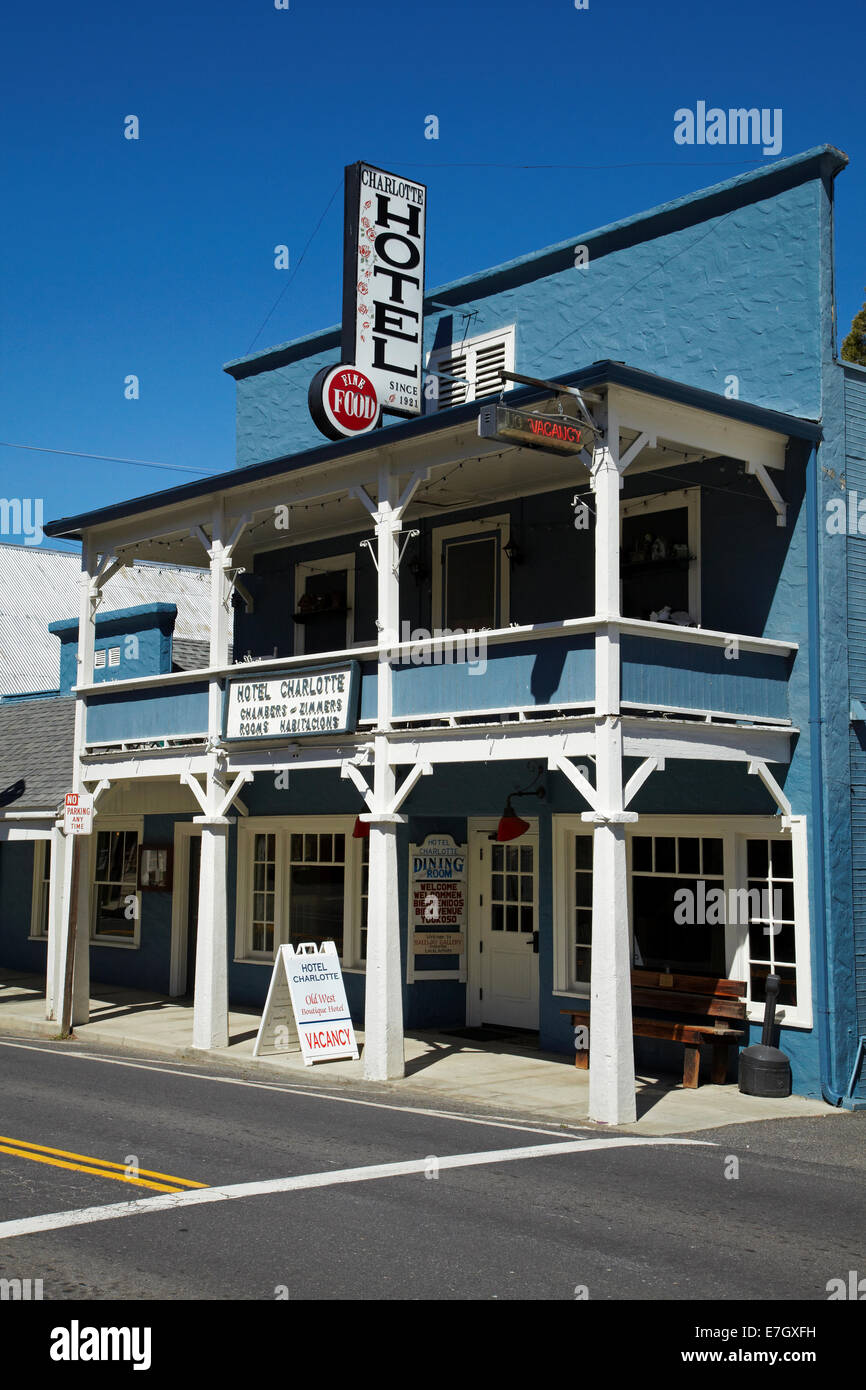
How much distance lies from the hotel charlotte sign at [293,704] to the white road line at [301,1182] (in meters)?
5.46

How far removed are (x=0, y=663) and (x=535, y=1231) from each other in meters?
31.1

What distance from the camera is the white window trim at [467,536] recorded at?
1642cm

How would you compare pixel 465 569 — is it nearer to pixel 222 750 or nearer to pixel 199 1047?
pixel 222 750

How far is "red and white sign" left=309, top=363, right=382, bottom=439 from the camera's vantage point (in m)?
15.1

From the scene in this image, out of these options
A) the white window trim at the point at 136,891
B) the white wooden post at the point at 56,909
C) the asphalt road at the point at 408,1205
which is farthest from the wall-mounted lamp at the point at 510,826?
the white window trim at the point at 136,891

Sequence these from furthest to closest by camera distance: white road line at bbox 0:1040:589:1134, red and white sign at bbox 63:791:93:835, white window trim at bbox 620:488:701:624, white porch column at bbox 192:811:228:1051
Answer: red and white sign at bbox 63:791:93:835, white porch column at bbox 192:811:228:1051, white window trim at bbox 620:488:701:624, white road line at bbox 0:1040:589:1134

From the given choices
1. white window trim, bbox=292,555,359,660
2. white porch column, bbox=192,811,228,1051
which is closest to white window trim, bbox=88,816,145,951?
white window trim, bbox=292,555,359,660

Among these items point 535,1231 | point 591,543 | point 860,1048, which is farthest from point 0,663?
point 535,1231

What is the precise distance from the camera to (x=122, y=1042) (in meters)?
16.7

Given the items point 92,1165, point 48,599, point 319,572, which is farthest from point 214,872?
point 48,599

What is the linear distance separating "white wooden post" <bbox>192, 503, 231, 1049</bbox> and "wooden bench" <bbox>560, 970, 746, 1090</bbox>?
14.3 ft

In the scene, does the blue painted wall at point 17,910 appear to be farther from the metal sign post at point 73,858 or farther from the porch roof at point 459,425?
the porch roof at point 459,425

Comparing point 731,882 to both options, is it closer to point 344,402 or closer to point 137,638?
point 344,402

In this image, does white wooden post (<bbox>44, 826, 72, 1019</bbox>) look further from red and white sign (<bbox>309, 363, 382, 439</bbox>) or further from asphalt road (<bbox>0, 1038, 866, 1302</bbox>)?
red and white sign (<bbox>309, 363, 382, 439</bbox>)
